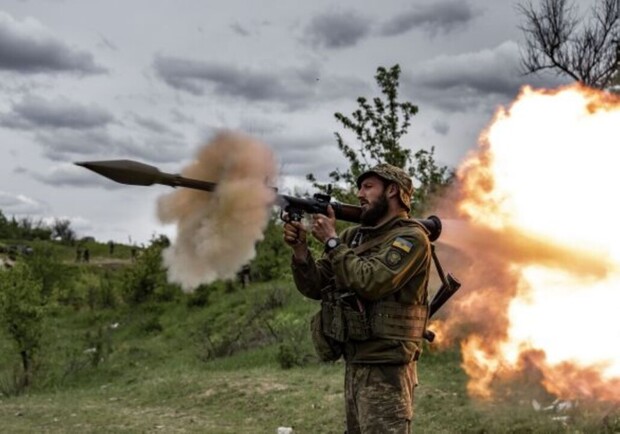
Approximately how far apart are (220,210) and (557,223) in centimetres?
378

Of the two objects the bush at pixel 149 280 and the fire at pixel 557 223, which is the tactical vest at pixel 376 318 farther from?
the bush at pixel 149 280

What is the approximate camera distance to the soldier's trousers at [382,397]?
455cm

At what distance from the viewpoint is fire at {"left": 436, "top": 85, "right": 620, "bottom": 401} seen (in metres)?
7.22

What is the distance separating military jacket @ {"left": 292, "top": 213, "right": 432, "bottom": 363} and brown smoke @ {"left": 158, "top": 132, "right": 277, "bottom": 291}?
502 millimetres

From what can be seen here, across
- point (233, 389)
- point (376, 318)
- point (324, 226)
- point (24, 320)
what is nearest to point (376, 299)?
point (376, 318)

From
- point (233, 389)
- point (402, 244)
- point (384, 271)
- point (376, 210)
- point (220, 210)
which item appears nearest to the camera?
point (384, 271)

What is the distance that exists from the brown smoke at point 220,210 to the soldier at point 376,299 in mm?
419

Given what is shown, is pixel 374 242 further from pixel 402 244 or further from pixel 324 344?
pixel 324 344

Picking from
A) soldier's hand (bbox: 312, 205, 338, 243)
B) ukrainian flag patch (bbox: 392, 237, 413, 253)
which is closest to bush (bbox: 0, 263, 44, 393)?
soldier's hand (bbox: 312, 205, 338, 243)

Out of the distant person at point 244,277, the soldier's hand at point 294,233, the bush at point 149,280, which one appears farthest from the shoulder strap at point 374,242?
the distant person at point 244,277

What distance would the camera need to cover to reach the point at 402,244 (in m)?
4.57

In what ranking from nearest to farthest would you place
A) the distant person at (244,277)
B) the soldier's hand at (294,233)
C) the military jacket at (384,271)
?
the military jacket at (384,271) → the soldier's hand at (294,233) → the distant person at (244,277)

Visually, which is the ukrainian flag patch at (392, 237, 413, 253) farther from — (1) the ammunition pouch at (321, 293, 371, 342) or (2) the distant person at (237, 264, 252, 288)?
(2) the distant person at (237, 264, 252, 288)

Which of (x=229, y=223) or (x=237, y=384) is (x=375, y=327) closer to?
(x=229, y=223)
